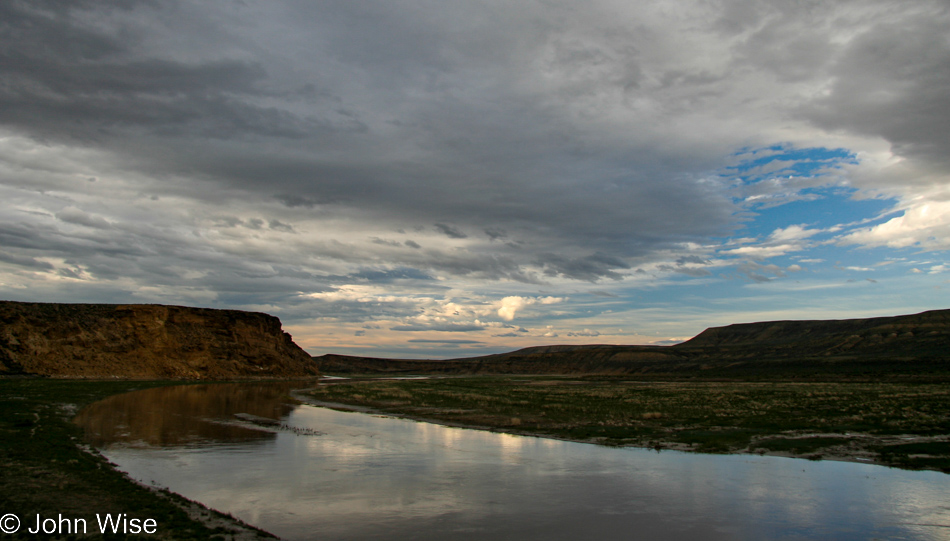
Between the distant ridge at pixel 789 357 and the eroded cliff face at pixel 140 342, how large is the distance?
84.2m

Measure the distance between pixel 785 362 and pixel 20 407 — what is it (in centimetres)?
12247

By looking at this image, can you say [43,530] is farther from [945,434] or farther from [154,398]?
[154,398]

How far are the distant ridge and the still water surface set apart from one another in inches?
2788

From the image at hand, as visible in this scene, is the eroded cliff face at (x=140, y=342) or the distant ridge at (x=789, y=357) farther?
the distant ridge at (x=789, y=357)

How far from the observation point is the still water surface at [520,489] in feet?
35.7

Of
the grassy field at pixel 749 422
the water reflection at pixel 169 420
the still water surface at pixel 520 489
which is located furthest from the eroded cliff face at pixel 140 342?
the still water surface at pixel 520 489

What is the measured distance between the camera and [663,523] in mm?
11258

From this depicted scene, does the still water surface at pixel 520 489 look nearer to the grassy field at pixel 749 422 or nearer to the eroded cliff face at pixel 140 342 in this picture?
the grassy field at pixel 749 422

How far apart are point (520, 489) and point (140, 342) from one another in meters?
87.9

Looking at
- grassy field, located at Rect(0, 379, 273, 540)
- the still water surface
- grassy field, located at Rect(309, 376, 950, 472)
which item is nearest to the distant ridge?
grassy field, located at Rect(309, 376, 950, 472)

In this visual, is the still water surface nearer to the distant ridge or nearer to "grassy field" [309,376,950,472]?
"grassy field" [309,376,950,472]

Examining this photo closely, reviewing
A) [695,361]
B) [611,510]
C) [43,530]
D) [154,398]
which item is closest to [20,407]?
[154,398]

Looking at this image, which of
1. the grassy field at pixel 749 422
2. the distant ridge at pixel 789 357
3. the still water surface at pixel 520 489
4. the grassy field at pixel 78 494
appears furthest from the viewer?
the distant ridge at pixel 789 357

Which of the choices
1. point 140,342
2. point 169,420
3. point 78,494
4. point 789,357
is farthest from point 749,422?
point 789,357
